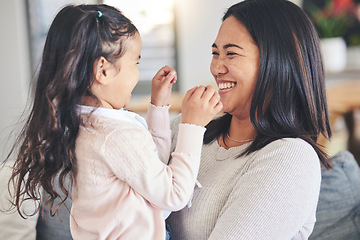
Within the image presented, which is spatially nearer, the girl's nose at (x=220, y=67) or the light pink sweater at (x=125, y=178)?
the light pink sweater at (x=125, y=178)

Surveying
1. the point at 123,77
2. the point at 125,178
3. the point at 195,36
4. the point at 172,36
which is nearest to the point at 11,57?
the point at 172,36

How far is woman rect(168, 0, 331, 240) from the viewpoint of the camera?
1147 mm

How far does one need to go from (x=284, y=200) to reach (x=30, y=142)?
623mm

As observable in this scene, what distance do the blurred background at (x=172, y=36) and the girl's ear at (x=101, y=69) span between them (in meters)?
3.94

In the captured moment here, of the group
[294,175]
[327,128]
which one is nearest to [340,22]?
[327,128]

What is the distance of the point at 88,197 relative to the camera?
1107mm

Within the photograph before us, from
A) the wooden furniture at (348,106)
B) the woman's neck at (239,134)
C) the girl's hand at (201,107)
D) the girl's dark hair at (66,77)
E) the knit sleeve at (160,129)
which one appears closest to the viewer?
the girl's dark hair at (66,77)

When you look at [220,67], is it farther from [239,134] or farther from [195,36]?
[195,36]

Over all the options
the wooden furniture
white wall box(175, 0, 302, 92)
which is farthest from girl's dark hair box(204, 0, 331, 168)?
white wall box(175, 0, 302, 92)

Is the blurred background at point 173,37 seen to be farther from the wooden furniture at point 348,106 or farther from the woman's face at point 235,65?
the woman's face at point 235,65

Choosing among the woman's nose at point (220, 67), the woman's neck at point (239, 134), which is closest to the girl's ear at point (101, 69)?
the woman's nose at point (220, 67)

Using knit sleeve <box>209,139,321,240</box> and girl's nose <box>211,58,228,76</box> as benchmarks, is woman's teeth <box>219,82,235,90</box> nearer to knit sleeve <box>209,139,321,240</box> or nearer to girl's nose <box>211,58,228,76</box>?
girl's nose <box>211,58,228,76</box>

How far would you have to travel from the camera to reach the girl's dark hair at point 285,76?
1.31 m

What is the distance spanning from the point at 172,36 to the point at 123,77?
430 cm
